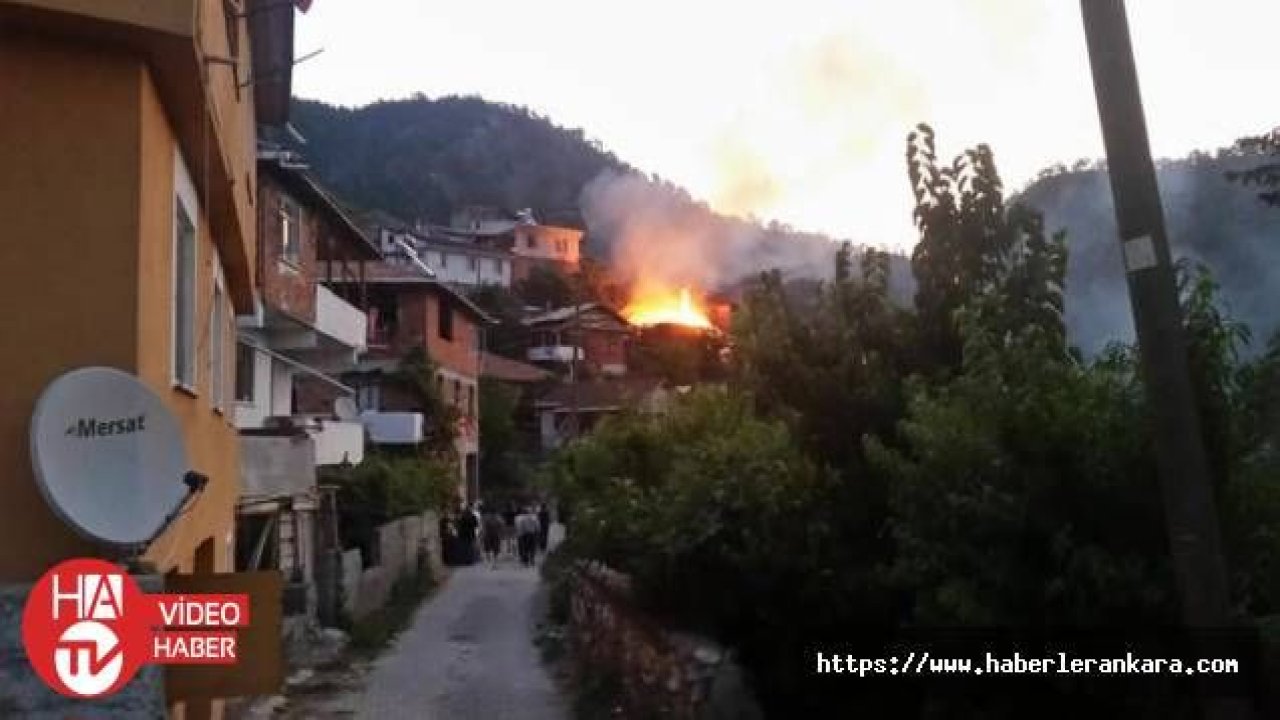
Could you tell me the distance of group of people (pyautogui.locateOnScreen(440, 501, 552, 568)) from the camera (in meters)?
34.9

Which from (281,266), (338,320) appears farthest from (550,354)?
(281,266)

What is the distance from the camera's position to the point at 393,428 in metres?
35.5

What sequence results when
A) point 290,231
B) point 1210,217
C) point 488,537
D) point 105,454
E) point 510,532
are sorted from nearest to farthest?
point 105,454
point 290,231
point 488,537
point 1210,217
point 510,532

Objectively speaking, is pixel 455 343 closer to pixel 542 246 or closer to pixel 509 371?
pixel 509 371

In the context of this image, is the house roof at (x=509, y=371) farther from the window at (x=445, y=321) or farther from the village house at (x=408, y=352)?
the window at (x=445, y=321)

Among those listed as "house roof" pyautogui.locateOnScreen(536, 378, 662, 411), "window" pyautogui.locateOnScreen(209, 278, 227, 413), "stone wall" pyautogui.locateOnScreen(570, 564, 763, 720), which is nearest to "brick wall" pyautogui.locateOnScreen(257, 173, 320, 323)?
"stone wall" pyautogui.locateOnScreen(570, 564, 763, 720)

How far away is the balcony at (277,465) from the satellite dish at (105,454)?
37.5 ft

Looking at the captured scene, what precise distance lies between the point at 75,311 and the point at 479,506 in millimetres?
37408

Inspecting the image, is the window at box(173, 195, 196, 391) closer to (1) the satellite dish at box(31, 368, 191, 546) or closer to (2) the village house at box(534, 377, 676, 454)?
(1) the satellite dish at box(31, 368, 191, 546)

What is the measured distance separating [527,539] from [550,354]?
42.9 metres

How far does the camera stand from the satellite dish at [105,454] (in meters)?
5.98

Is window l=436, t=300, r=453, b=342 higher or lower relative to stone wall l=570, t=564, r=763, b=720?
higher

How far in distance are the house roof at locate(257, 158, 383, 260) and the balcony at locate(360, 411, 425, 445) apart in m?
5.74

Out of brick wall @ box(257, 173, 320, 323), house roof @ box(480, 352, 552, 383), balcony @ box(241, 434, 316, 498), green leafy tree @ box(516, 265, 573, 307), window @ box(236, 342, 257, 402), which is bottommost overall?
balcony @ box(241, 434, 316, 498)
